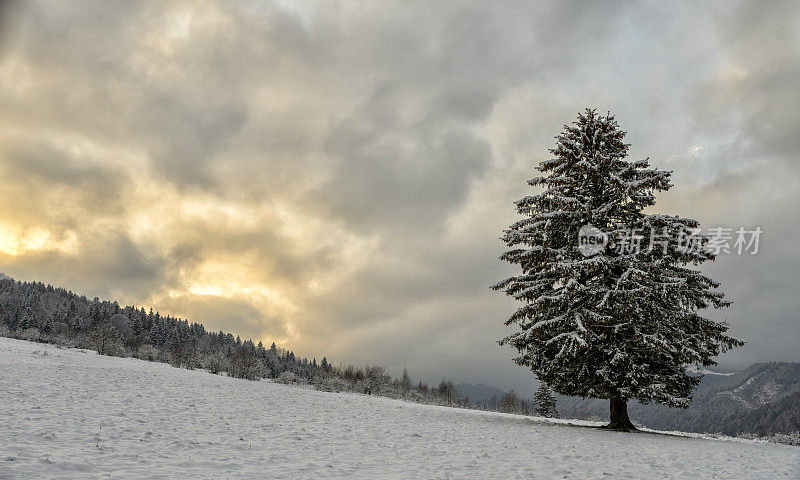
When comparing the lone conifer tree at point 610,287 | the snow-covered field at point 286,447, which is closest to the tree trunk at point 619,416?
the lone conifer tree at point 610,287

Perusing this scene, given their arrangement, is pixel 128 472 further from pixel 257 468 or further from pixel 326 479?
pixel 326 479

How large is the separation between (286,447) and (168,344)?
413ft

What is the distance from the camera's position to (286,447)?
11680mm

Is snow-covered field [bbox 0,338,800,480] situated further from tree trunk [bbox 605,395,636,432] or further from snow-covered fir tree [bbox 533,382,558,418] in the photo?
snow-covered fir tree [bbox 533,382,558,418]

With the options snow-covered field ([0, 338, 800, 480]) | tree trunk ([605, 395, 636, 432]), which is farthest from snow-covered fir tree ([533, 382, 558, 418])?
snow-covered field ([0, 338, 800, 480])

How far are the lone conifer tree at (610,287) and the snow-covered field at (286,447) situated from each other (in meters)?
3.29

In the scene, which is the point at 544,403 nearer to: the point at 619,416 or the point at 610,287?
the point at 619,416

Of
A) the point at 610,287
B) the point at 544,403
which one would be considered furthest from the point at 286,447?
the point at 544,403

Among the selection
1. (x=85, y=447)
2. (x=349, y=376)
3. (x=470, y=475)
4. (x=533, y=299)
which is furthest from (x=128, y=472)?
(x=349, y=376)

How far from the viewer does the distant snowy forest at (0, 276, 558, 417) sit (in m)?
63.0

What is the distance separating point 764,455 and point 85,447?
2006 cm

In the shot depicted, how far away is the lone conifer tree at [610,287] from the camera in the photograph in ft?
58.4

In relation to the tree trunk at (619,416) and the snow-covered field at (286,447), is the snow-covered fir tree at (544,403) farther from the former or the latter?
the snow-covered field at (286,447)

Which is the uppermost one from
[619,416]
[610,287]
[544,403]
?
[610,287]
